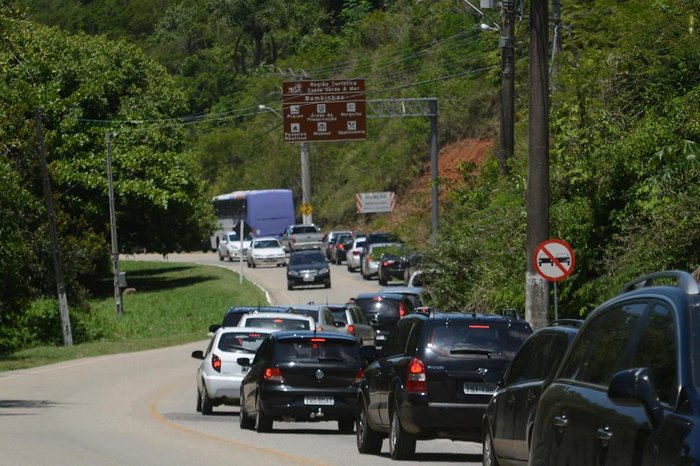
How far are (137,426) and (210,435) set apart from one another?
189 cm

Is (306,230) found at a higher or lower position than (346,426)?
higher

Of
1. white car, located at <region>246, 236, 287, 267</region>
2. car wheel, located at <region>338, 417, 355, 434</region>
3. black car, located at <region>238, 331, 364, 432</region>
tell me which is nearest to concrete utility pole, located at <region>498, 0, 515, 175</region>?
black car, located at <region>238, 331, 364, 432</region>

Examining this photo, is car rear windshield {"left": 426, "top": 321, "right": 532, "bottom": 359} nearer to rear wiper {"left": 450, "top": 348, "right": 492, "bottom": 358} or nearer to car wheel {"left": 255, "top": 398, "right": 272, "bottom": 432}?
rear wiper {"left": 450, "top": 348, "right": 492, "bottom": 358}

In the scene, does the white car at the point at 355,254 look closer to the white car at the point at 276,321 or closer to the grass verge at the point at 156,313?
the grass verge at the point at 156,313

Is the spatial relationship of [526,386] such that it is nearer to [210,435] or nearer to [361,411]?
[361,411]

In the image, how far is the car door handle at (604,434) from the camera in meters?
6.45

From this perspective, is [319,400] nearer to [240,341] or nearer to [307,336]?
[307,336]

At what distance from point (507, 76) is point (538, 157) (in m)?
10.3

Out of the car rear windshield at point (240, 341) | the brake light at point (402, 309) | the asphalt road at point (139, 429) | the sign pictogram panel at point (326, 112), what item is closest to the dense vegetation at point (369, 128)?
the brake light at point (402, 309)

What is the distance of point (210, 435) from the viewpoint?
19703 mm

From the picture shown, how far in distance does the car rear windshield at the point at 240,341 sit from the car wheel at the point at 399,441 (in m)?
8.28

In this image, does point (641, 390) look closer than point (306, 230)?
Yes

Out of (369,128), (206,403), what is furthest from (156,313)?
(369,128)

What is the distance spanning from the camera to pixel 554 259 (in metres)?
22.5
